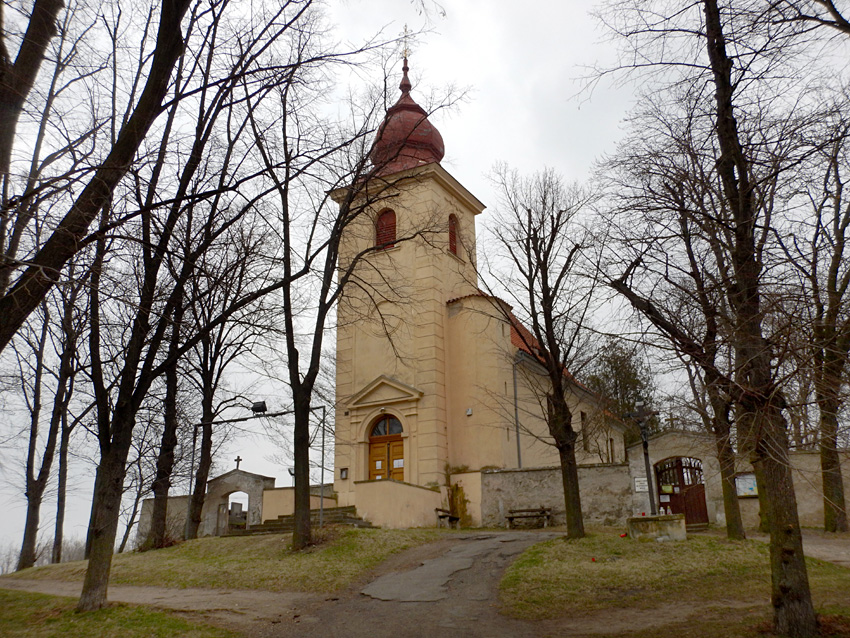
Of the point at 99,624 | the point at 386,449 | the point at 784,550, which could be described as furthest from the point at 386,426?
the point at 784,550

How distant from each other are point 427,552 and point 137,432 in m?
18.5

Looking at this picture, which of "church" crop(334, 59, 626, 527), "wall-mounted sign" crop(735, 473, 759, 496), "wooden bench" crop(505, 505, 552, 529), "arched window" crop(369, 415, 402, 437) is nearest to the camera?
"wall-mounted sign" crop(735, 473, 759, 496)

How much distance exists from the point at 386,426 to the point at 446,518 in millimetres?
4154

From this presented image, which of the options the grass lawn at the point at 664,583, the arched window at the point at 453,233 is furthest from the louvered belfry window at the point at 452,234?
the grass lawn at the point at 664,583

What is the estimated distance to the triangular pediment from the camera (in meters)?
24.3

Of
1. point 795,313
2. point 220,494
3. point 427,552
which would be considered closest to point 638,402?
point 220,494

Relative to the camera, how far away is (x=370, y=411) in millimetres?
25250

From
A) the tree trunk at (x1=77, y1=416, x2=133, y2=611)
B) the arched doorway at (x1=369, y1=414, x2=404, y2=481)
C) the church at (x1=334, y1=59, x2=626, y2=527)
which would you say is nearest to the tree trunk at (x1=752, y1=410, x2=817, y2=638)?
the tree trunk at (x1=77, y1=416, x2=133, y2=611)

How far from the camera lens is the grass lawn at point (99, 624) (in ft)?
29.3

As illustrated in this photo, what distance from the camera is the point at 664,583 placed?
1122cm

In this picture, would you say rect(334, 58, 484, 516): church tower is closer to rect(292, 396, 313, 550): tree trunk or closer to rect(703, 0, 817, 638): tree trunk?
rect(292, 396, 313, 550): tree trunk

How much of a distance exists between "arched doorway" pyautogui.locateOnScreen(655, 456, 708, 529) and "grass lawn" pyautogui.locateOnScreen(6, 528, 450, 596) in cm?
743

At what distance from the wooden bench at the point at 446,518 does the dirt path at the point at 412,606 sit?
21.3ft

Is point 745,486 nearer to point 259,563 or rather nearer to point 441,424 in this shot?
point 441,424
